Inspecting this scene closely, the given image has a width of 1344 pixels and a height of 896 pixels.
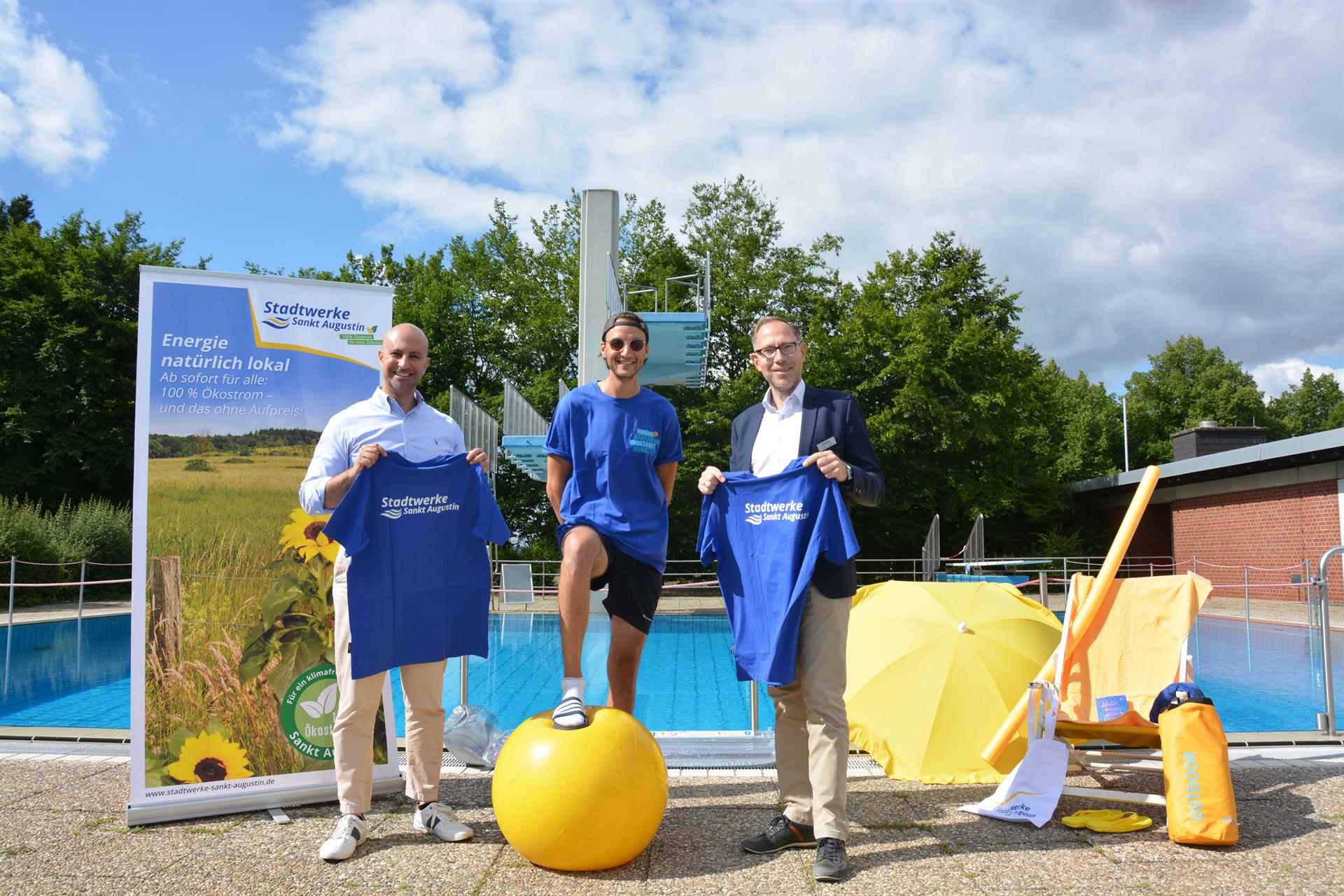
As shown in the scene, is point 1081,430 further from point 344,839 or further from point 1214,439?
point 344,839

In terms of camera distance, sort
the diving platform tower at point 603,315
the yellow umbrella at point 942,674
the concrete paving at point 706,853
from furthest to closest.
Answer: the diving platform tower at point 603,315
the yellow umbrella at point 942,674
the concrete paving at point 706,853

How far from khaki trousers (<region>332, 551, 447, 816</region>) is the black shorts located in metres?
0.84

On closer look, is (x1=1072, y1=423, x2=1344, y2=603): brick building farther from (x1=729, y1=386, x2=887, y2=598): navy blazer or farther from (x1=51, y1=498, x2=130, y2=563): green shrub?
(x1=51, y1=498, x2=130, y2=563): green shrub

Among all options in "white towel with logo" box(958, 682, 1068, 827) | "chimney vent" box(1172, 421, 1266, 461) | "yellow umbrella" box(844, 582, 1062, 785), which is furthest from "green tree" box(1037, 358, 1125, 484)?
"white towel with logo" box(958, 682, 1068, 827)

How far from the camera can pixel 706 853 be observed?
133 inches

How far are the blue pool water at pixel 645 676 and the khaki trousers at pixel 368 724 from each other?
3.87 metres

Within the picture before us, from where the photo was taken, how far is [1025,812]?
3686mm

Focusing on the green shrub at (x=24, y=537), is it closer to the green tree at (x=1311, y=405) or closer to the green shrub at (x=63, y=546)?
the green shrub at (x=63, y=546)

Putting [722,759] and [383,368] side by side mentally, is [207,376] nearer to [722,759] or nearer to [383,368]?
[383,368]

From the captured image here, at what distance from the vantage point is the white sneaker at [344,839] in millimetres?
3305

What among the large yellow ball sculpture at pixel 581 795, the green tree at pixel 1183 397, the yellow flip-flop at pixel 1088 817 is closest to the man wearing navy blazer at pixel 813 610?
the large yellow ball sculpture at pixel 581 795

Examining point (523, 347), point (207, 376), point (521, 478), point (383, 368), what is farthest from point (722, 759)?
point (523, 347)

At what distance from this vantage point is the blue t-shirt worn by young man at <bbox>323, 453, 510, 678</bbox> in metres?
3.57

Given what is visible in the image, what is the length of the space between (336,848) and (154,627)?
1443 millimetres
